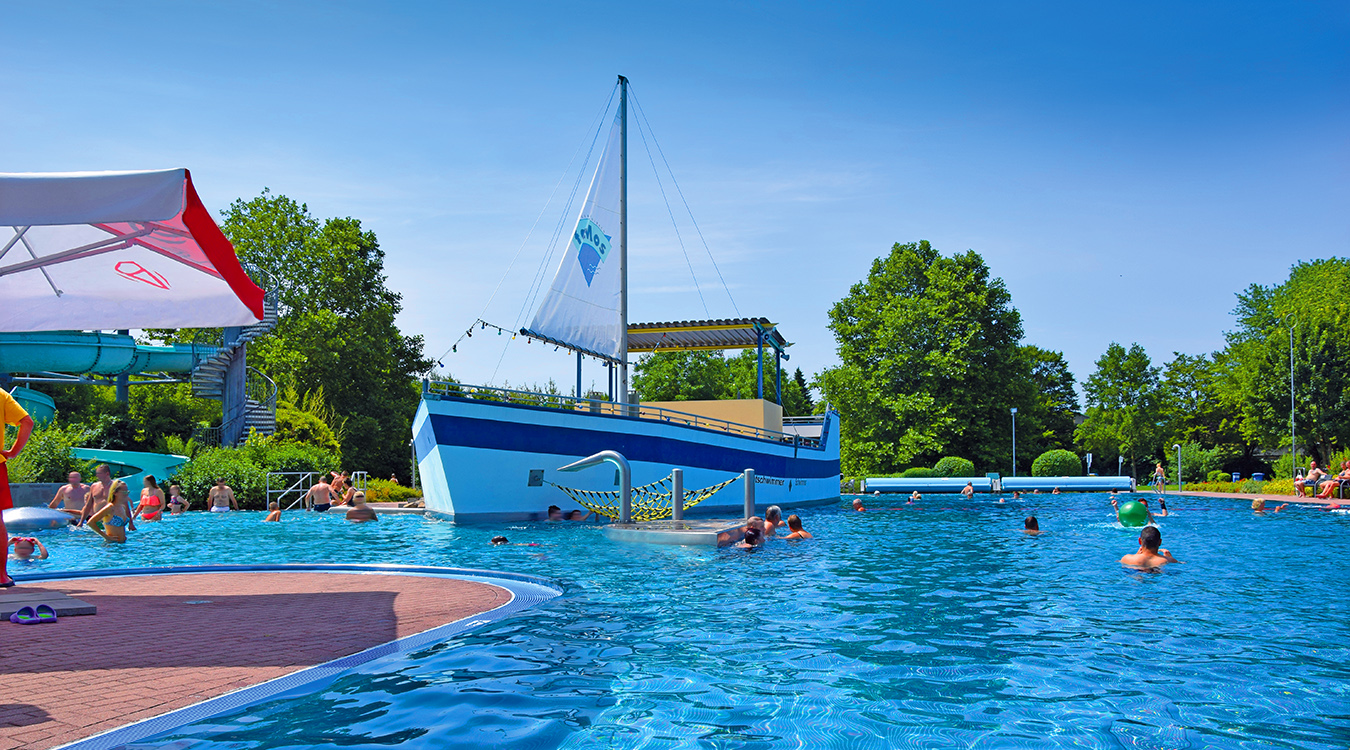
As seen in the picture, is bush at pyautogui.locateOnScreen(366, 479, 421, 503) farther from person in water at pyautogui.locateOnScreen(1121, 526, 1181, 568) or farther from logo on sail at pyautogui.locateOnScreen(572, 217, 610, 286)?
person in water at pyautogui.locateOnScreen(1121, 526, 1181, 568)

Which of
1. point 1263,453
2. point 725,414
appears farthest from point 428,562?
point 1263,453

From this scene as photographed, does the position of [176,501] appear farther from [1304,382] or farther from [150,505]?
[1304,382]

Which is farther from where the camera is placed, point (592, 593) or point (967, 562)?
point (967, 562)

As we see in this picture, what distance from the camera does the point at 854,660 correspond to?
718 centimetres

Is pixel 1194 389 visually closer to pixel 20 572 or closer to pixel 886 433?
pixel 886 433

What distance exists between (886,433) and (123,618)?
48.8 metres

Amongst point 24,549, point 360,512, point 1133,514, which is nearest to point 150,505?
point 360,512

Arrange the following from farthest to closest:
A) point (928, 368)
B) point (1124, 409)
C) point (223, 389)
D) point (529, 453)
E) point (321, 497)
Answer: point (1124, 409) → point (928, 368) → point (223, 389) → point (321, 497) → point (529, 453)

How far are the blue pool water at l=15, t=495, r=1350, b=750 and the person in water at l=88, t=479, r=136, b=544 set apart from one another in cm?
155

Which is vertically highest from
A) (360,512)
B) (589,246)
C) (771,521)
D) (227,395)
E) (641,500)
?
(589,246)

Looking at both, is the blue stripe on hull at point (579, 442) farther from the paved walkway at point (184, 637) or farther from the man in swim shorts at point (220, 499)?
the paved walkway at point (184, 637)

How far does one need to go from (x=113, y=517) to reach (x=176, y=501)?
1036cm

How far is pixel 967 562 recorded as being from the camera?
14.4 metres

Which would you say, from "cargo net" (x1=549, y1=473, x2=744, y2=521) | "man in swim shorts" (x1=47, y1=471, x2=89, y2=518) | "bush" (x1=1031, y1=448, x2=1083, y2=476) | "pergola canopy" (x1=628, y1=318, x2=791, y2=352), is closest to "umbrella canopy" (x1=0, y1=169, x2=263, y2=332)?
"man in swim shorts" (x1=47, y1=471, x2=89, y2=518)
